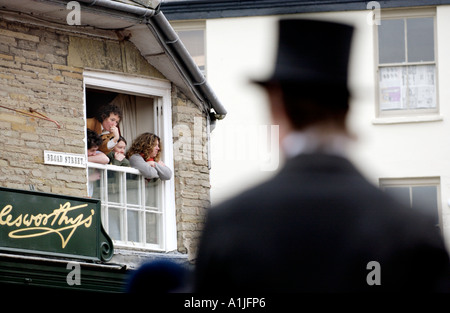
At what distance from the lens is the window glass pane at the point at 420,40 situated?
12.8 metres

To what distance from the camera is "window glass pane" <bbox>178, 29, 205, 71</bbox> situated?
12.9 metres

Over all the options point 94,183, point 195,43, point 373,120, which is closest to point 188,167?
point 94,183

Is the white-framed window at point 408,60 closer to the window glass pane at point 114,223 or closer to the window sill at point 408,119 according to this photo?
the window sill at point 408,119

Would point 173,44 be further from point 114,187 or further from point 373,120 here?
point 373,120

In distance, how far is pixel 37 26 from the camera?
828cm

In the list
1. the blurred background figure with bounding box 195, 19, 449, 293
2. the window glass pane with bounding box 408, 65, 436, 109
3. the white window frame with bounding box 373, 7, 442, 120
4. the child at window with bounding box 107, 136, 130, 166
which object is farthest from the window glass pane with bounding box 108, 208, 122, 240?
the blurred background figure with bounding box 195, 19, 449, 293

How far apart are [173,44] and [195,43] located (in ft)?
13.2

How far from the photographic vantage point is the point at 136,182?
911 centimetres

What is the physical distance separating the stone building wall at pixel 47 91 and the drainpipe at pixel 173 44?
1.04 ft

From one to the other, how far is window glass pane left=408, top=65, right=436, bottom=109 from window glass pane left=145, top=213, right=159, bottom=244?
190 inches

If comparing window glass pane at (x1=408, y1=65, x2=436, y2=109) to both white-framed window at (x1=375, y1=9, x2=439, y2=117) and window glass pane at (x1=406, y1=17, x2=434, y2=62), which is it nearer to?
white-framed window at (x1=375, y1=9, x2=439, y2=117)
